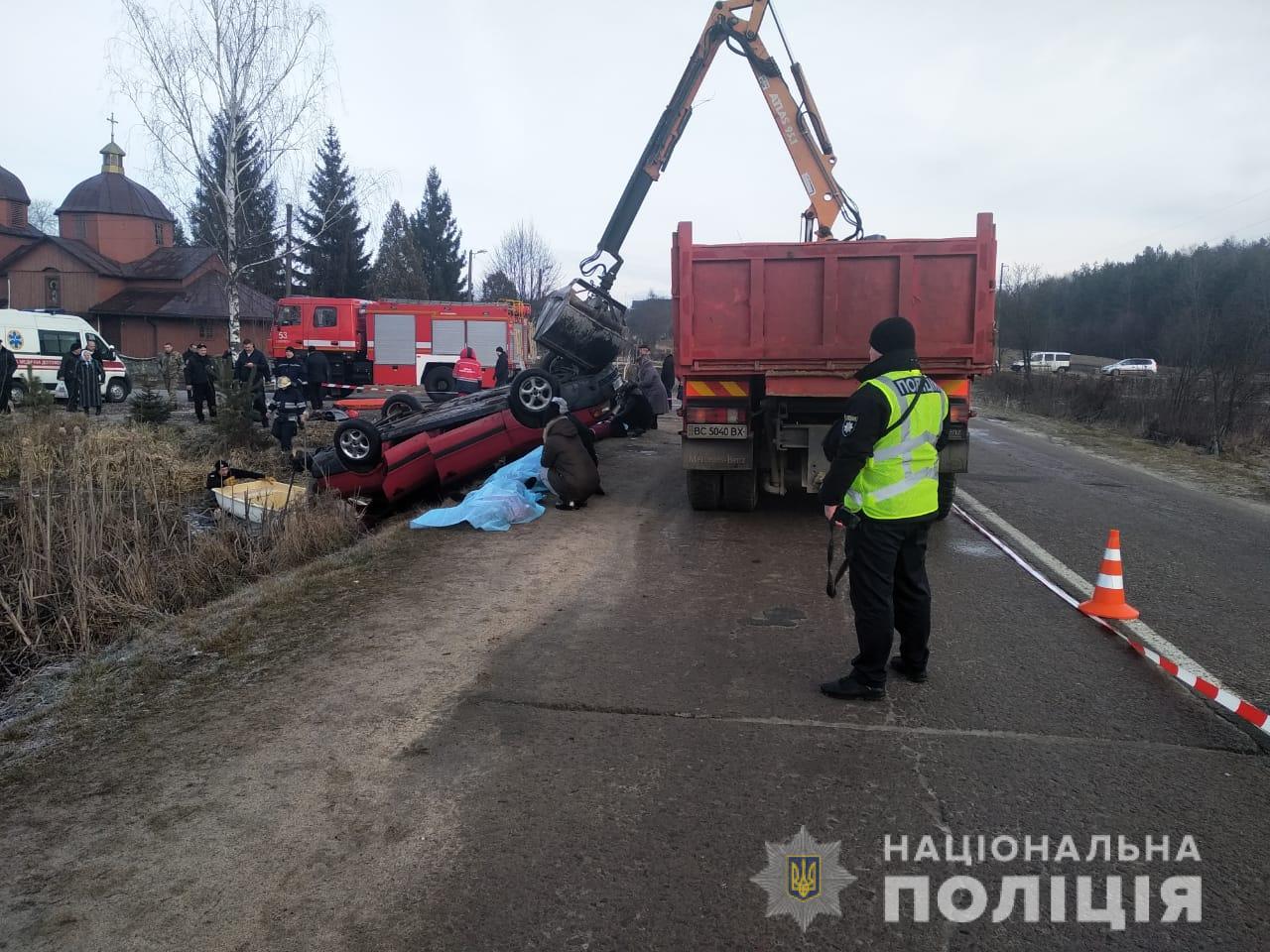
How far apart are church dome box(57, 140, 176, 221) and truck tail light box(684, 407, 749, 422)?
53.3 m

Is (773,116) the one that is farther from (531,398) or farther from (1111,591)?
(1111,591)

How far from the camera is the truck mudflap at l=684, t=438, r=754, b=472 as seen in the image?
8180mm

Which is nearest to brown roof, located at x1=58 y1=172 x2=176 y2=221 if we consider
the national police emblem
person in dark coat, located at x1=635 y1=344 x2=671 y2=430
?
person in dark coat, located at x1=635 y1=344 x2=671 y2=430

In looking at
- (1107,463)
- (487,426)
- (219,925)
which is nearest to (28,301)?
(487,426)

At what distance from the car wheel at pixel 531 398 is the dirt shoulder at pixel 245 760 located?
366 centimetres

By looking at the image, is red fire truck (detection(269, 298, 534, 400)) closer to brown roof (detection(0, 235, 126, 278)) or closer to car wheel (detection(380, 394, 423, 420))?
car wheel (detection(380, 394, 423, 420))

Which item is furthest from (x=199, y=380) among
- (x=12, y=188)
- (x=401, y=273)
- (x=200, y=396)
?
(x=12, y=188)

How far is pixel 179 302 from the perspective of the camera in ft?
155

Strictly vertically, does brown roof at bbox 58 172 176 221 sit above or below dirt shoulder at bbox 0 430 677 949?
above

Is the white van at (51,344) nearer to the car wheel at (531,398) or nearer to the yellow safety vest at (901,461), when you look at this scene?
the car wheel at (531,398)

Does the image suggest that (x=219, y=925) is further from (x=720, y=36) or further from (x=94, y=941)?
(x=720, y=36)

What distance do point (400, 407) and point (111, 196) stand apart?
50.3 meters

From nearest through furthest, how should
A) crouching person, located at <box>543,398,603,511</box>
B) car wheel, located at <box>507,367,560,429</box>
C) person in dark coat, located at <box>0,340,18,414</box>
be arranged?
crouching person, located at <box>543,398,603,511</box>
car wheel, located at <box>507,367,560,429</box>
person in dark coat, located at <box>0,340,18,414</box>

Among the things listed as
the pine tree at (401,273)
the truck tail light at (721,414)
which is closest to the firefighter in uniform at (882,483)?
the truck tail light at (721,414)
